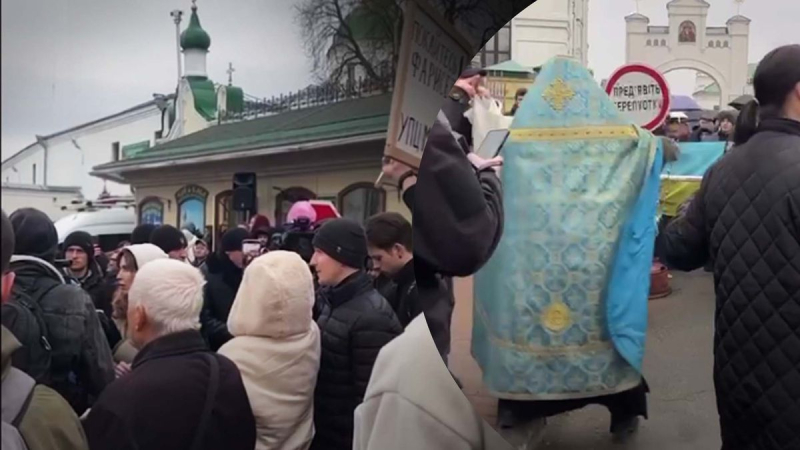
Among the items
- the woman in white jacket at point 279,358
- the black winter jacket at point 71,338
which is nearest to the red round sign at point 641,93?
the woman in white jacket at point 279,358

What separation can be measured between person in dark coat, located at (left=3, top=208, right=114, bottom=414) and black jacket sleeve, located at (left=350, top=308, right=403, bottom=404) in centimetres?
51

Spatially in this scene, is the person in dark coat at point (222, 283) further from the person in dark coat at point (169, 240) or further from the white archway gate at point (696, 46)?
the white archway gate at point (696, 46)

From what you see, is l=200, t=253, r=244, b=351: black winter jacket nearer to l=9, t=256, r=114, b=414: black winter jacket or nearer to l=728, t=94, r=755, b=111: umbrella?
l=9, t=256, r=114, b=414: black winter jacket

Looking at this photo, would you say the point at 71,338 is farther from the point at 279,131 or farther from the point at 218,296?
the point at 279,131

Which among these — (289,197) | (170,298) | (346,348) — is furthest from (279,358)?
(289,197)

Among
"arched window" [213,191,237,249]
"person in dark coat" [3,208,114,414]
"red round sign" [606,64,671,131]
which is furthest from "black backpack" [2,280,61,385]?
"red round sign" [606,64,671,131]

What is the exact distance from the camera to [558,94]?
125cm

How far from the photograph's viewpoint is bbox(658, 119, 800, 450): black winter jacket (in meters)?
1.17

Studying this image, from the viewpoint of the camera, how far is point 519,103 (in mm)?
1271

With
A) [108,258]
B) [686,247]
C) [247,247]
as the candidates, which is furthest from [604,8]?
[108,258]

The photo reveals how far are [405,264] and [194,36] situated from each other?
46 cm

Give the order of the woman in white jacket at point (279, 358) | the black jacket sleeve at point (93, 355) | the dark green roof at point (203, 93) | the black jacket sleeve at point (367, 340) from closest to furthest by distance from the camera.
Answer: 1. the dark green roof at point (203, 93)
2. the black jacket sleeve at point (367, 340)
3. the black jacket sleeve at point (93, 355)
4. the woman in white jacket at point (279, 358)

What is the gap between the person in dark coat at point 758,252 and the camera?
1.17m

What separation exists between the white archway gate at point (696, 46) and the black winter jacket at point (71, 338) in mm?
1030
